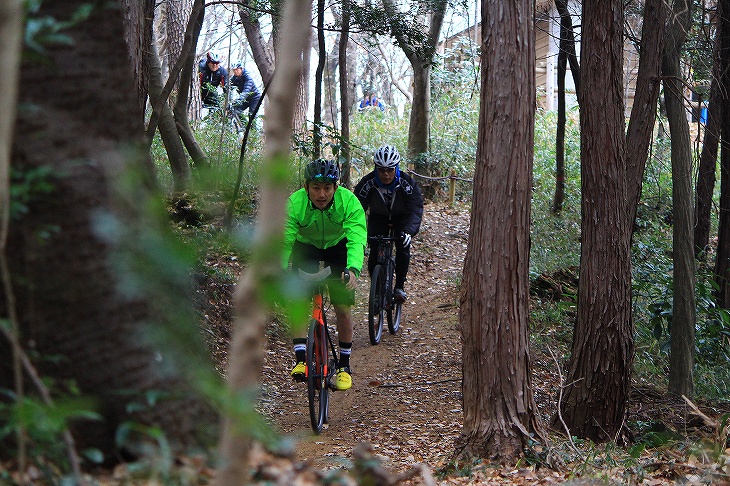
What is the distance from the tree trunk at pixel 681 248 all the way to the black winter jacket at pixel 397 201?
287 cm

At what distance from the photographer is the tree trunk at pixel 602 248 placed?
6988 mm

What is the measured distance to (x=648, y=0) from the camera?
8.08m

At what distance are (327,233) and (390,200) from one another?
243 cm

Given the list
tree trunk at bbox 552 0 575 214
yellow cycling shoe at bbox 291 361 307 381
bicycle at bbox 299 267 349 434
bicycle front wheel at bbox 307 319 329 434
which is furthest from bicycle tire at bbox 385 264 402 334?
tree trunk at bbox 552 0 575 214

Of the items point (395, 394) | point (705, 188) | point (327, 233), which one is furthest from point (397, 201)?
point (705, 188)

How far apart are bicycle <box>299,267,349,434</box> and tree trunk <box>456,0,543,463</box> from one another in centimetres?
132

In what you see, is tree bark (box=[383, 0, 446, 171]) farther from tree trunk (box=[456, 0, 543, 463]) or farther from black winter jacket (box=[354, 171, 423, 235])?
tree trunk (box=[456, 0, 543, 463])

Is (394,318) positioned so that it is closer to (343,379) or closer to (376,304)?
(376,304)

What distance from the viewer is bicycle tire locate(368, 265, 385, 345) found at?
9312mm

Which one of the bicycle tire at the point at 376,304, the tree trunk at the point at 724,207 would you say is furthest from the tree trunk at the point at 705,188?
the bicycle tire at the point at 376,304

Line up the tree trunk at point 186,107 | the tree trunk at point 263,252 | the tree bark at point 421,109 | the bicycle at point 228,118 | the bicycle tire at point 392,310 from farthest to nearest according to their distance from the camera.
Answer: the tree bark at point 421,109 → the bicycle at point 228,118 → the tree trunk at point 186,107 → the bicycle tire at point 392,310 → the tree trunk at point 263,252

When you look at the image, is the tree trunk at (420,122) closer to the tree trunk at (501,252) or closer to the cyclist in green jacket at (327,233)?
the cyclist in green jacket at (327,233)

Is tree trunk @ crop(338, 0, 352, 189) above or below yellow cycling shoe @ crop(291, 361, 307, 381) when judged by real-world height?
above

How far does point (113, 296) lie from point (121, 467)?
488 mm
